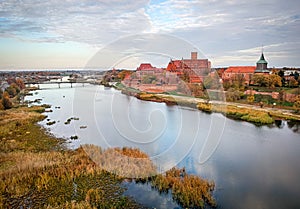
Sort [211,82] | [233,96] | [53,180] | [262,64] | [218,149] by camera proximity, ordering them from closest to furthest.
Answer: [53,180]
[218,149]
[233,96]
[211,82]
[262,64]

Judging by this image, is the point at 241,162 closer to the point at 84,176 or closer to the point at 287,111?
the point at 84,176

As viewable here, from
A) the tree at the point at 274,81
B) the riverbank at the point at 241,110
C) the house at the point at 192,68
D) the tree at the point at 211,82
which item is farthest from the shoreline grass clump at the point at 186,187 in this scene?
the tree at the point at 274,81

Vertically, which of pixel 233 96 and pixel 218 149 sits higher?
pixel 233 96

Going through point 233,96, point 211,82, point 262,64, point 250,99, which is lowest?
point 250,99

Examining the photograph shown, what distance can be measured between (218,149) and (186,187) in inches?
137

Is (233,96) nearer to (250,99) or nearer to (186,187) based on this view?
(250,99)

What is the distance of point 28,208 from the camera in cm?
500

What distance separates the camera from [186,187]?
557 centimetres

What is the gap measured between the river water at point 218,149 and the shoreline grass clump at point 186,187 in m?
0.19

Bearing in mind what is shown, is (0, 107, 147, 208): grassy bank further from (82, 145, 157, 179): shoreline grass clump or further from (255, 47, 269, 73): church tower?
(255, 47, 269, 73): church tower

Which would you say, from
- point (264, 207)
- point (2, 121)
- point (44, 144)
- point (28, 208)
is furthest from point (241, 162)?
point (2, 121)

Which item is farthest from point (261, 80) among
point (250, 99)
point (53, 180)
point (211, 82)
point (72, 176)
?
point (53, 180)

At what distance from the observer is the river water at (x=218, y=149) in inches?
219

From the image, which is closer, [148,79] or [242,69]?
[148,79]
